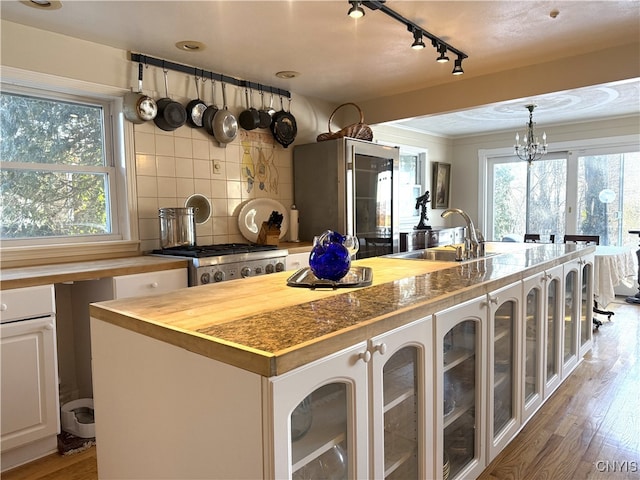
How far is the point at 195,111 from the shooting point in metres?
A: 3.21

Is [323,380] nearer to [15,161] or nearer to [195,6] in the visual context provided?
[195,6]

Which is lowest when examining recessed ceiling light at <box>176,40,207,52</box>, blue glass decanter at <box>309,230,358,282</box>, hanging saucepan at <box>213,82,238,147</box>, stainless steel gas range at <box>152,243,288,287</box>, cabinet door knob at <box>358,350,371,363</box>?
cabinet door knob at <box>358,350,371,363</box>

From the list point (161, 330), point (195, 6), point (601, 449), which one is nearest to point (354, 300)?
point (161, 330)

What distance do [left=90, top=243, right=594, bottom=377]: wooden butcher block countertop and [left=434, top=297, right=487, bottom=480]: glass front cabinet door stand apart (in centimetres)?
11

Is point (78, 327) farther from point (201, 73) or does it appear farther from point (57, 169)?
point (201, 73)

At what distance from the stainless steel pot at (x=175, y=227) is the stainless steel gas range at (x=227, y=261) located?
0.06 meters

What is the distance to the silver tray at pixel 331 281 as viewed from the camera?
1671 millimetres

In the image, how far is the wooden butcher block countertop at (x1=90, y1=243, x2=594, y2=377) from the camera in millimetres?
976

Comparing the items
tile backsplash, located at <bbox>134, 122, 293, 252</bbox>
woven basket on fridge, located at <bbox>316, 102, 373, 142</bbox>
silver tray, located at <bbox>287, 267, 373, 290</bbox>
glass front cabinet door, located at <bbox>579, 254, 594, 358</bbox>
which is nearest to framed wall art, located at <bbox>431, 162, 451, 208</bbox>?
woven basket on fridge, located at <bbox>316, 102, 373, 142</bbox>

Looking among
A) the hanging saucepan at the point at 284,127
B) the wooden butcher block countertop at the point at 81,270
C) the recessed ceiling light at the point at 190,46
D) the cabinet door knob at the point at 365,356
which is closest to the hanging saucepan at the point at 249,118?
the hanging saucepan at the point at 284,127

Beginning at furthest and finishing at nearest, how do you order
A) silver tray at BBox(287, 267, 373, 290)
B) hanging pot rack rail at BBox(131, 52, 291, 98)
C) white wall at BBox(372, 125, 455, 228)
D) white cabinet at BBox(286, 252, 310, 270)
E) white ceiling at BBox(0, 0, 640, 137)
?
white wall at BBox(372, 125, 455, 228), white cabinet at BBox(286, 252, 310, 270), hanging pot rack rail at BBox(131, 52, 291, 98), white ceiling at BBox(0, 0, 640, 137), silver tray at BBox(287, 267, 373, 290)

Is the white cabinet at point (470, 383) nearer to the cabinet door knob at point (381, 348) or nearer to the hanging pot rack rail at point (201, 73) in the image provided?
the cabinet door knob at point (381, 348)

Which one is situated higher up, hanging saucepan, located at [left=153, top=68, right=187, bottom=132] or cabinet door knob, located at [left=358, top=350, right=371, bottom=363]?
hanging saucepan, located at [left=153, top=68, right=187, bottom=132]

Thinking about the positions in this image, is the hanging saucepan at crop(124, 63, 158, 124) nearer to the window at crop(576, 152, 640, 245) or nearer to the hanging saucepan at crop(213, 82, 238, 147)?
the hanging saucepan at crop(213, 82, 238, 147)
